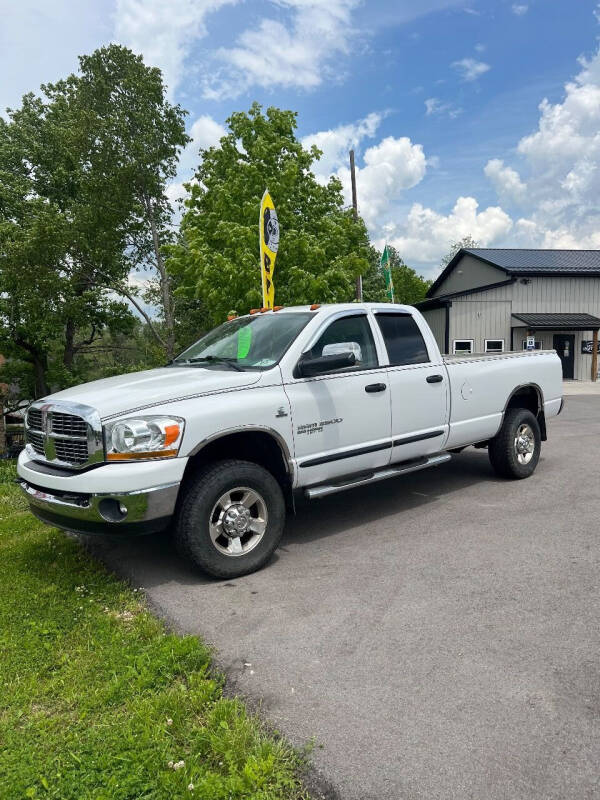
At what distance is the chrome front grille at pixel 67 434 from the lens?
3.70 m

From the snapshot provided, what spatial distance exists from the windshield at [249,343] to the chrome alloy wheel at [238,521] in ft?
3.41

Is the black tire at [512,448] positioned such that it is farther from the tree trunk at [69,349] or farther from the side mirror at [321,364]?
the tree trunk at [69,349]

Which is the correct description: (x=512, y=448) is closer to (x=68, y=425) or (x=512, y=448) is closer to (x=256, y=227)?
(x=68, y=425)

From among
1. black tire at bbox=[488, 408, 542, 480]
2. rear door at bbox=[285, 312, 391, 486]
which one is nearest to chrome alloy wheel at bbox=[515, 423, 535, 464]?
black tire at bbox=[488, 408, 542, 480]

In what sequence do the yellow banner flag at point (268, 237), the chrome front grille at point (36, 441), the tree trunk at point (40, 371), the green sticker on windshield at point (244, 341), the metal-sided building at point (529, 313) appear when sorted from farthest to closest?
the metal-sided building at point (529, 313), the tree trunk at point (40, 371), the yellow banner flag at point (268, 237), the green sticker on windshield at point (244, 341), the chrome front grille at point (36, 441)

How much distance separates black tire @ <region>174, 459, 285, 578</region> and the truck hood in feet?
1.87

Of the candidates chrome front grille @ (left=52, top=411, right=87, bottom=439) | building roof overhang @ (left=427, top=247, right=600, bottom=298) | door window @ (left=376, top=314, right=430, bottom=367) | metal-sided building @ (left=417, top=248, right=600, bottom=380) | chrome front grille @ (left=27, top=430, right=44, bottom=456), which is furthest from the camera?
building roof overhang @ (left=427, top=247, right=600, bottom=298)

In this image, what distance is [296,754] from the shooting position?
7.59 feet

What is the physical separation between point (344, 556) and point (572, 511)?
8.11 feet

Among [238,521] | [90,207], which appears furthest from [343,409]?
[90,207]

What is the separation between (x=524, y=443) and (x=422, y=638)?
413 cm

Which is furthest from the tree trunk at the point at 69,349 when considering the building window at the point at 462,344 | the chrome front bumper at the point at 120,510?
the chrome front bumper at the point at 120,510

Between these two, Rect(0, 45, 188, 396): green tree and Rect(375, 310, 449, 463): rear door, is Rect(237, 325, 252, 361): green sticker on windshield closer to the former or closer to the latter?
Rect(375, 310, 449, 463): rear door

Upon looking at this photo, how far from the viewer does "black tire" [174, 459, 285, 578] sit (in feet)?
12.6
